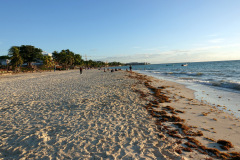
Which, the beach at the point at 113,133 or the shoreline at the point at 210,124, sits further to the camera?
the shoreline at the point at 210,124

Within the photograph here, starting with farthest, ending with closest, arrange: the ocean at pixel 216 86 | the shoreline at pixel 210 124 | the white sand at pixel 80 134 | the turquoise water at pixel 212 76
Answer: the turquoise water at pixel 212 76 → the ocean at pixel 216 86 → the shoreline at pixel 210 124 → the white sand at pixel 80 134

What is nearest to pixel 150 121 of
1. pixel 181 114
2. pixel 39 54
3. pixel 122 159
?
pixel 181 114

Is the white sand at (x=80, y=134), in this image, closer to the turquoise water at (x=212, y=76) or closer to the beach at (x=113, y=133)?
the beach at (x=113, y=133)

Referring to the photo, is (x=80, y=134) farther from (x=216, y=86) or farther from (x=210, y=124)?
(x=216, y=86)

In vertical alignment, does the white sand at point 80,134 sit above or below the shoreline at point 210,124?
above

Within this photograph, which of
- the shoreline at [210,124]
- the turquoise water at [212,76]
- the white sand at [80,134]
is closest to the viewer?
the white sand at [80,134]

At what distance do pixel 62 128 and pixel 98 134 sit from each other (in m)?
1.64

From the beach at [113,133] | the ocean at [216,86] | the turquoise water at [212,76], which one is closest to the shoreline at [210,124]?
the beach at [113,133]

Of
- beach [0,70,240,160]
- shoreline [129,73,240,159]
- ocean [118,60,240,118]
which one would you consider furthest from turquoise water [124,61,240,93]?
beach [0,70,240,160]

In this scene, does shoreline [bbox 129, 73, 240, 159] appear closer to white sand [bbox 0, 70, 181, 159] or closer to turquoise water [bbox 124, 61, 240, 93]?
white sand [bbox 0, 70, 181, 159]

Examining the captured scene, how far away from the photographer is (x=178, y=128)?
564 centimetres

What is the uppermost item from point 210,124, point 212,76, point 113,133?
point 212,76

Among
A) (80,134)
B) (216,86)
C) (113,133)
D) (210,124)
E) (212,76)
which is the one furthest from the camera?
(212,76)

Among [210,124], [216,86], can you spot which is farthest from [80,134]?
[216,86]
